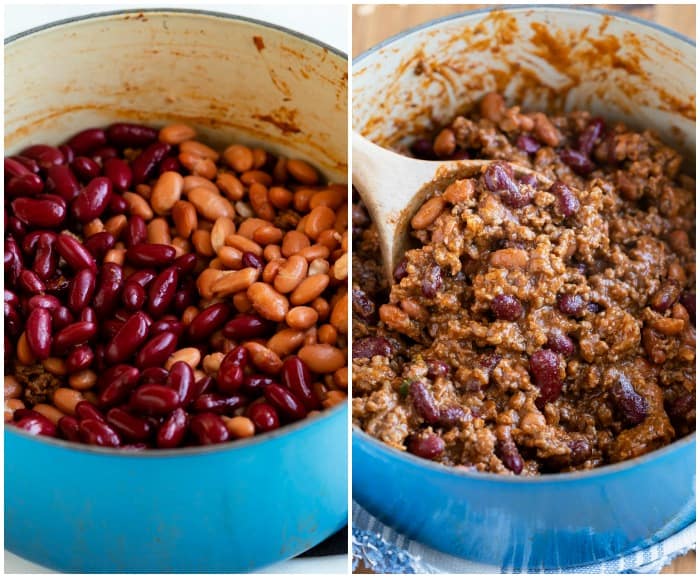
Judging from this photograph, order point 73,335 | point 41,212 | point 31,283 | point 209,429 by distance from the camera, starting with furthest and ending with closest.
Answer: point 41,212
point 31,283
point 73,335
point 209,429

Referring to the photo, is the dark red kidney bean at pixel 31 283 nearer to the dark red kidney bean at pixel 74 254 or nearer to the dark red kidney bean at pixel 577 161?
the dark red kidney bean at pixel 74 254

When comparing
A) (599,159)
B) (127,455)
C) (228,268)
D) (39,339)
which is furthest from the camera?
(599,159)

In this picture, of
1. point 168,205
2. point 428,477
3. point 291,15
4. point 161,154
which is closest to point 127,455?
point 428,477

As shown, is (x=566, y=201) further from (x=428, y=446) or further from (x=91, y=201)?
(x=91, y=201)

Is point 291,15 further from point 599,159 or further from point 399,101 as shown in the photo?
point 599,159

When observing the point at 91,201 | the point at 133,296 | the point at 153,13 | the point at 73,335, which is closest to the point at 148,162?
the point at 91,201

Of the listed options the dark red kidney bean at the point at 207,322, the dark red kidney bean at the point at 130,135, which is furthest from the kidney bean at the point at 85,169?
the dark red kidney bean at the point at 207,322
